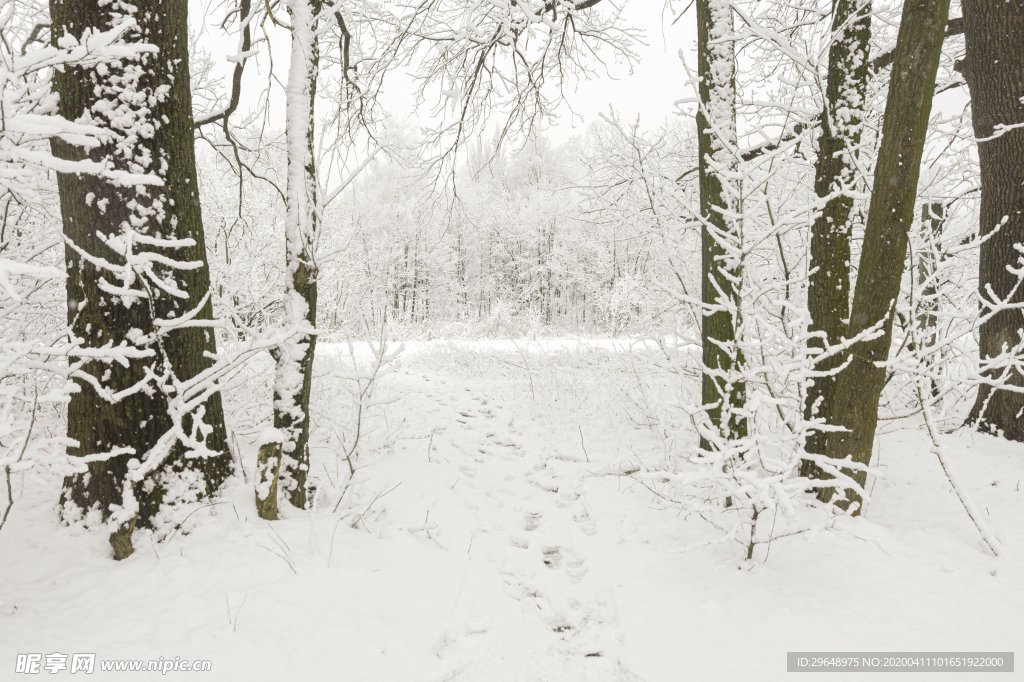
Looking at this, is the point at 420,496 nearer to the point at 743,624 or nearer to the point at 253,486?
the point at 253,486

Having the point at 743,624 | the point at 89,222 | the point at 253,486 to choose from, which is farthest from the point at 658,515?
the point at 89,222

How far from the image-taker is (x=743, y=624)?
8.23 feet

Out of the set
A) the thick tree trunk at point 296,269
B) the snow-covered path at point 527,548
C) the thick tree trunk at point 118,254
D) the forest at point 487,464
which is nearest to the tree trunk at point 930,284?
the forest at point 487,464

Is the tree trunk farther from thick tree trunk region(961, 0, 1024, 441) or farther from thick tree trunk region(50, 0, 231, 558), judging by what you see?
thick tree trunk region(50, 0, 231, 558)

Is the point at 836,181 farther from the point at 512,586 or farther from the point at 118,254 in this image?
the point at 118,254

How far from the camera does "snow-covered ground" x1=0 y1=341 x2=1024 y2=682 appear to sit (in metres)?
2.21

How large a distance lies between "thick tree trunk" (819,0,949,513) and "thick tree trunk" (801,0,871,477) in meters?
0.32

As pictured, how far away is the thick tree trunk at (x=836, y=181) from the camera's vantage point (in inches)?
138

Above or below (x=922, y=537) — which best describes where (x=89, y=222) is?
above

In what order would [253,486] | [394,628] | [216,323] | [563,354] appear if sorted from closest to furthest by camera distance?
[394,628] < [216,323] < [253,486] < [563,354]

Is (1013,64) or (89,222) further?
(1013,64)

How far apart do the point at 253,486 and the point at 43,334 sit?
8.57ft

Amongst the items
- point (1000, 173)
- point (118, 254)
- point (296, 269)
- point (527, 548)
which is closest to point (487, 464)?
point (527, 548)

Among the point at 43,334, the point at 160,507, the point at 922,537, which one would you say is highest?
the point at 43,334
